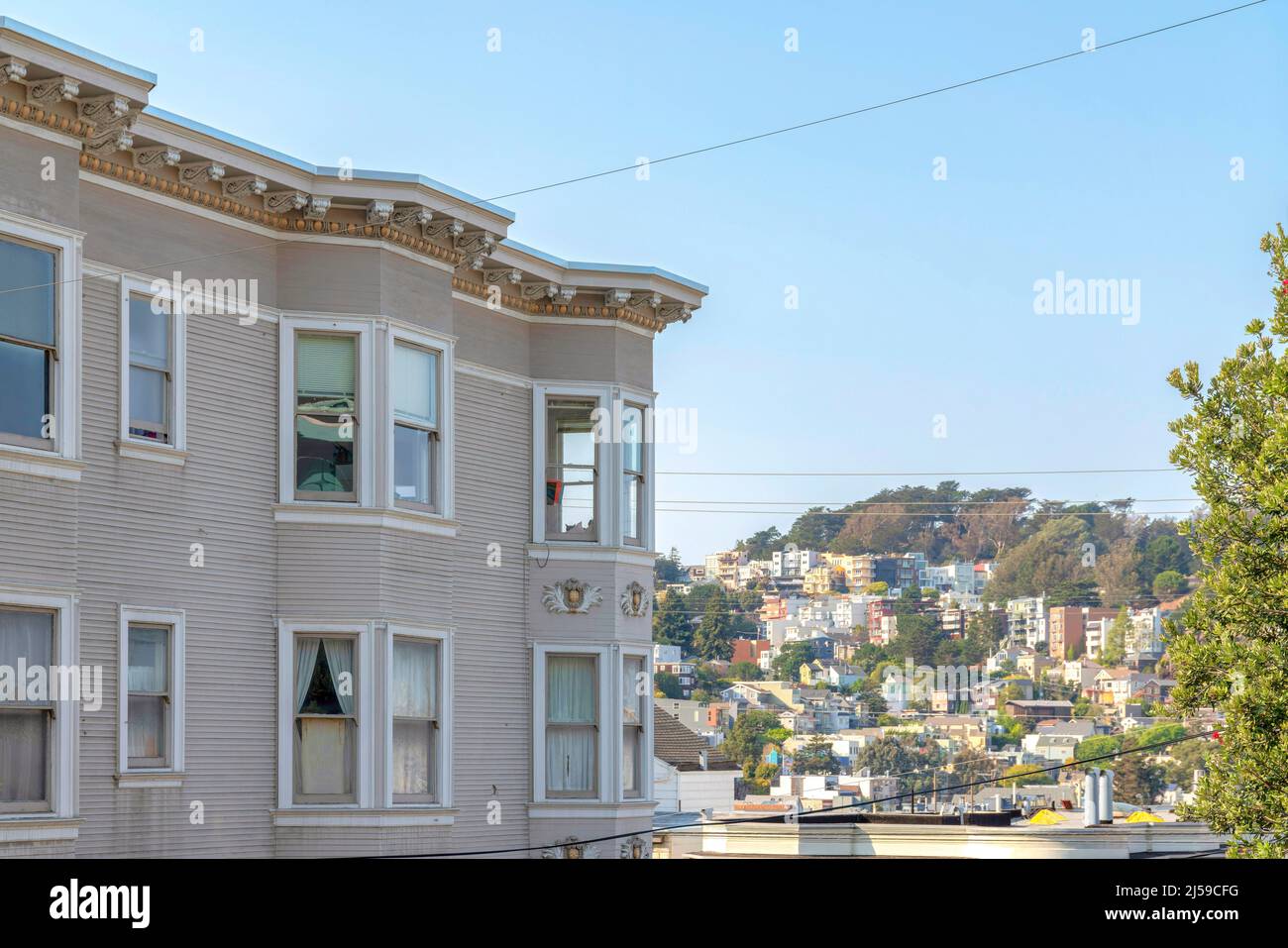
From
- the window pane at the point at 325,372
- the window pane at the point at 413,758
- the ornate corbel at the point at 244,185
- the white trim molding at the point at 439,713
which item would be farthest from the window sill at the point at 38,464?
the window pane at the point at 413,758

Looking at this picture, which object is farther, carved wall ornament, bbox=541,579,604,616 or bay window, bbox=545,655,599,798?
carved wall ornament, bbox=541,579,604,616

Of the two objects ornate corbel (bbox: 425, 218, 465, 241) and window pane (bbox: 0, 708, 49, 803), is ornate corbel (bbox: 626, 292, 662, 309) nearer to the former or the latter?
ornate corbel (bbox: 425, 218, 465, 241)

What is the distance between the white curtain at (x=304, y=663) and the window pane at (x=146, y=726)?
193 cm

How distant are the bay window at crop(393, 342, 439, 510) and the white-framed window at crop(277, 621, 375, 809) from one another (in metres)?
1.93

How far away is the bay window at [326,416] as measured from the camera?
Answer: 63.8ft

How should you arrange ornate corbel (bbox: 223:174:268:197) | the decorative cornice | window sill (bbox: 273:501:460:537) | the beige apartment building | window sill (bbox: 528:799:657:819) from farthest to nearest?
window sill (bbox: 528:799:657:819) → window sill (bbox: 273:501:460:537) → ornate corbel (bbox: 223:174:268:197) → the decorative cornice → the beige apartment building

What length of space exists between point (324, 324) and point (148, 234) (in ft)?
8.03

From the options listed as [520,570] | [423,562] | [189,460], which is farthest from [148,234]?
[520,570]

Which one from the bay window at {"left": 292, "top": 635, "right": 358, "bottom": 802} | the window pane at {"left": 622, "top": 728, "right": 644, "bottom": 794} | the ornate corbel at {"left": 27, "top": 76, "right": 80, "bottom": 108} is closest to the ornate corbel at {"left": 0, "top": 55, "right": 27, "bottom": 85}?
the ornate corbel at {"left": 27, "top": 76, "right": 80, "bottom": 108}

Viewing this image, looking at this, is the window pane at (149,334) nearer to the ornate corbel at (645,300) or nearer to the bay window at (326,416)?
the bay window at (326,416)

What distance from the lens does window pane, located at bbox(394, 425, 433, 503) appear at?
66.8ft
